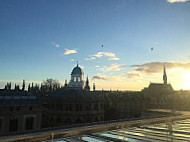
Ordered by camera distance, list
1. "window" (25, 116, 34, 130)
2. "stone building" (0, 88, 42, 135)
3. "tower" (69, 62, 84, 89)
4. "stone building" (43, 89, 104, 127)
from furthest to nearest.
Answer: "tower" (69, 62, 84, 89), "stone building" (43, 89, 104, 127), "window" (25, 116, 34, 130), "stone building" (0, 88, 42, 135)

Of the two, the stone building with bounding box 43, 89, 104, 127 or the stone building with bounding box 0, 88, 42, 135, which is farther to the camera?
the stone building with bounding box 43, 89, 104, 127

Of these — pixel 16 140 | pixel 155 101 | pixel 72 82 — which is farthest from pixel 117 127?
pixel 155 101

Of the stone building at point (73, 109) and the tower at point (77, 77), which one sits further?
the tower at point (77, 77)

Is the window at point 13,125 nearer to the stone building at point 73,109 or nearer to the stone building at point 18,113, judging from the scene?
the stone building at point 18,113

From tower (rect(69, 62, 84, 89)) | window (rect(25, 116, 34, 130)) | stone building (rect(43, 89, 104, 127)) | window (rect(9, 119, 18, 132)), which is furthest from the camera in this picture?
tower (rect(69, 62, 84, 89))

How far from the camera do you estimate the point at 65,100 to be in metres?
55.6

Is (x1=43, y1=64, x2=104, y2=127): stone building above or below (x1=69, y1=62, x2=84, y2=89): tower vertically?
below

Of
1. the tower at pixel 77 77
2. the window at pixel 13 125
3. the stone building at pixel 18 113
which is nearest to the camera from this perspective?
the stone building at pixel 18 113

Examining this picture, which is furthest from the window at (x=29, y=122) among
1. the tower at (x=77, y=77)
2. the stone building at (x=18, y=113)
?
the tower at (x=77, y=77)

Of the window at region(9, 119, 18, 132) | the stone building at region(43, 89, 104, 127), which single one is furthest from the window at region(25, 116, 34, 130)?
the stone building at region(43, 89, 104, 127)

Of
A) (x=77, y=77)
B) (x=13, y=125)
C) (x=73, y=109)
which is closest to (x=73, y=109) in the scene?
(x=73, y=109)

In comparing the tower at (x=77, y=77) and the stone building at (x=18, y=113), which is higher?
the tower at (x=77, y=77)

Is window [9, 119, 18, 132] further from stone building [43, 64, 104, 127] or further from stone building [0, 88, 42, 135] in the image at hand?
stone building [43, 64, 104, 127]

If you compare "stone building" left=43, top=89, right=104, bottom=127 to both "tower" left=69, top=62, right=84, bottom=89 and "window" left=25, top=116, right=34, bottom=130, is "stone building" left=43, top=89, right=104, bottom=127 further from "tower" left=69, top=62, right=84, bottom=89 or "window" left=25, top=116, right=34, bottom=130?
"tower" left=69, top=62, right=84, bottom=89
